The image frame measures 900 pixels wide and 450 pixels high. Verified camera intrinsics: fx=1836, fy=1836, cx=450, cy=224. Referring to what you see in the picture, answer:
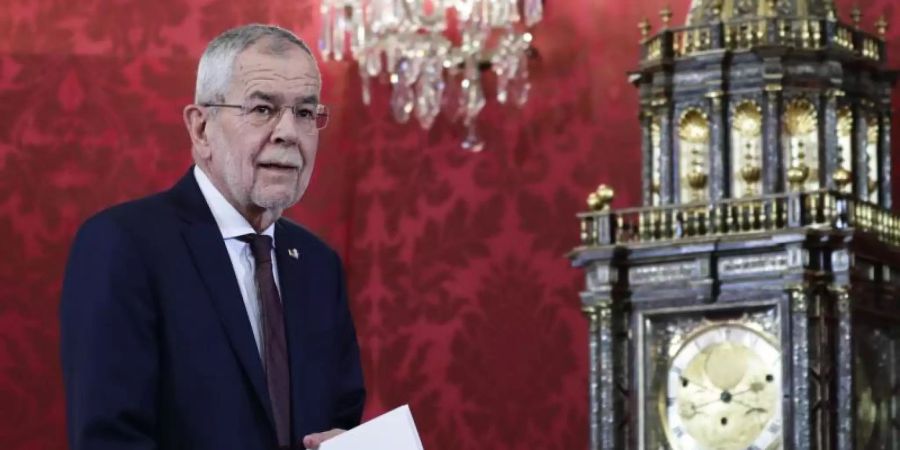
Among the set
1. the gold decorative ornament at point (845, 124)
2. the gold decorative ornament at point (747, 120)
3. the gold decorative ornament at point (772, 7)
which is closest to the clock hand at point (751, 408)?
the gold decorative ornament at point (747, 120)

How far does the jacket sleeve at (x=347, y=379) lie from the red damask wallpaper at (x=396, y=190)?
5857 millimetres

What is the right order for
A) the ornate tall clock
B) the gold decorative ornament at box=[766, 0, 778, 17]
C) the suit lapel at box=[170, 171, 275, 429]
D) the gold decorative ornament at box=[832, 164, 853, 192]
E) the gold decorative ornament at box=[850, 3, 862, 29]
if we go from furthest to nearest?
the gold decorative ornament at box=[850, 3, 862, 29] < the gold decorative ornament at box=[766, 0, 778, 17] < the gold decorative ornament at box=[832, 164, 853, 192] < the ornate tall clock < the suit lapel at box=[170, 171, 275, 429]

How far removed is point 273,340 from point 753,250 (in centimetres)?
476

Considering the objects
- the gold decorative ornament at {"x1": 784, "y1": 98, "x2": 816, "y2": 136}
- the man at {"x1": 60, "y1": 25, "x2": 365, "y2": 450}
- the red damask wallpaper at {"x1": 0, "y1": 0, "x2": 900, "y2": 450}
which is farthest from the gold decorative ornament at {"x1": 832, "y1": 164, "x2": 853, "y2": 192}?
the man at {"x1": 60, "y1": 25, "x2": 365, "y2": 450}

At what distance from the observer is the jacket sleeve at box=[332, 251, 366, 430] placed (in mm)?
2607

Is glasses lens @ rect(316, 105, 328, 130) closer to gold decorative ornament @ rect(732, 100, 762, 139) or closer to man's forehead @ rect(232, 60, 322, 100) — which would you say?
man's forehead @ rect(232, 60, 322, 100)

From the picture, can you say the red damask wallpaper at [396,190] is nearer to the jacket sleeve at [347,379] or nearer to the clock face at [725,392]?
the clock face at [725,392]

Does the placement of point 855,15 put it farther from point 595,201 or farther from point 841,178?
point 595,201

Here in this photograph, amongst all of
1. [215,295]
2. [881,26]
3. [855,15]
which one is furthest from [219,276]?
[881,26]

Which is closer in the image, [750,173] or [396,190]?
[750,173]

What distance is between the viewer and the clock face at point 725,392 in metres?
6.91

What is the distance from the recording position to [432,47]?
8.45m

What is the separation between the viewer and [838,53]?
288 inches

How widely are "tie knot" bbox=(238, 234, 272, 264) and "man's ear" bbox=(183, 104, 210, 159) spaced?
5.0 inches
